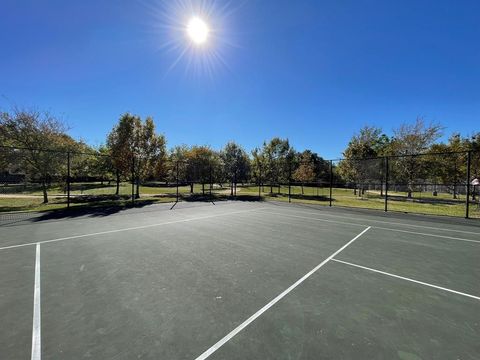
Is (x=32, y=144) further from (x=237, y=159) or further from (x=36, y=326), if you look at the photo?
(x=237, y=159)

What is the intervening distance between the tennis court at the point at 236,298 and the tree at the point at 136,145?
53.7 feet

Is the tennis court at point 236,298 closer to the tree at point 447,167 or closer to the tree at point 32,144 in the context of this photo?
the tree at point 32,144

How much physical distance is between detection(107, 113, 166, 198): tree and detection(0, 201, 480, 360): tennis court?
16371 millimetres

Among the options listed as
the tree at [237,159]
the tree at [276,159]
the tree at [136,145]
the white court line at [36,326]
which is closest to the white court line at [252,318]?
the white court line at [36,326]

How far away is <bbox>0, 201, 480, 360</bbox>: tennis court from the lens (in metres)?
2.57

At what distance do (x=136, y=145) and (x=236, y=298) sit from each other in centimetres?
2241

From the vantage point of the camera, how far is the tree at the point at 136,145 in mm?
22719

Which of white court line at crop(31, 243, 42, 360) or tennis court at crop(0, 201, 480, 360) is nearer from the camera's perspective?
white court line at crop(31, 243, 42, 360)

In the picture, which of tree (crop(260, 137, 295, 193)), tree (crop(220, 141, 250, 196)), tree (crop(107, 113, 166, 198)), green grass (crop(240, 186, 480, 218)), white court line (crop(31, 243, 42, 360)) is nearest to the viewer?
white court line (crop(31, 243, 42, 360))

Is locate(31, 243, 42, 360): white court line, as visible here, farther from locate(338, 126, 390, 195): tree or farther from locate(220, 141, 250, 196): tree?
locate(220, 141, 250, 196): tree

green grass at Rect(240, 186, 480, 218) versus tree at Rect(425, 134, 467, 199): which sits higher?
tree at Rect(425, 134, 467, 199)

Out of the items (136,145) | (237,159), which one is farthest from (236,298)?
(237,159)

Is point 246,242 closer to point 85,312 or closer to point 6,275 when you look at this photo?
point 85,312

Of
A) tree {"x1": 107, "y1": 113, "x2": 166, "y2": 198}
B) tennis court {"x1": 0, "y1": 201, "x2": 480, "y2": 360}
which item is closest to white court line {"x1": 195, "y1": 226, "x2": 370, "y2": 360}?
tennis court {"x1": 0, "y1": 201, "x2": 480, "y2": 360}
